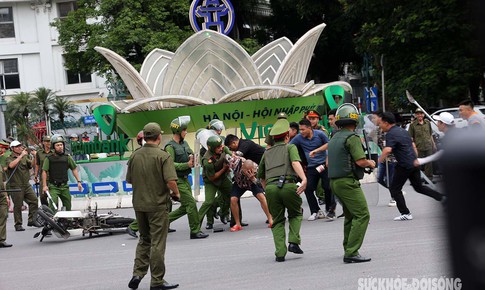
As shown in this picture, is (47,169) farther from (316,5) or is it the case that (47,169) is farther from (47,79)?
(47,79)

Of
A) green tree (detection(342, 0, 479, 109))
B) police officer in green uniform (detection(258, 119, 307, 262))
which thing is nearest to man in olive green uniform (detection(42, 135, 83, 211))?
police officer in green uniform (detection(258, 119, 307, 262))

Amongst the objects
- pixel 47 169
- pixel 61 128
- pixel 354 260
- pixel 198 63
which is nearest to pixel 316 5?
pixel 198 63

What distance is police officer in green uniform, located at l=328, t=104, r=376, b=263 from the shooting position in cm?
920

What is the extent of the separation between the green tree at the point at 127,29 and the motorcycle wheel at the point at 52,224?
2782 cm

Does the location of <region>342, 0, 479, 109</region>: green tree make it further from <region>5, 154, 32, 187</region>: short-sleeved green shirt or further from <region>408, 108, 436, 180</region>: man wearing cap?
<region>5, 154, 32, 187</region>: short-sleeved green shirt

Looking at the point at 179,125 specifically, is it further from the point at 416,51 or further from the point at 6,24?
the point at 6,24

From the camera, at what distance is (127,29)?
140ft

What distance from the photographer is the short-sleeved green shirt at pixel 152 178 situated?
8641 mm

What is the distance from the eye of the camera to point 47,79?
57625mm

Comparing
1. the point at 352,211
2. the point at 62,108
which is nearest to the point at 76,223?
the point at 352,211

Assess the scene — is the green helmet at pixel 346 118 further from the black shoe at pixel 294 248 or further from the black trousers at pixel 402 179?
the black trousers at pixel 402 179

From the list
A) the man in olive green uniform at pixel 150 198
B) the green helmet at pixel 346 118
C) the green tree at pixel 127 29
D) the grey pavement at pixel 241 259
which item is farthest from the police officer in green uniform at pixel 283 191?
the green tree at pixel 127 29

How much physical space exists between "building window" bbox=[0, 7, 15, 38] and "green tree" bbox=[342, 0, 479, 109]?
103 feet

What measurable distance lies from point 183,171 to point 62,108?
4383 centimetres
